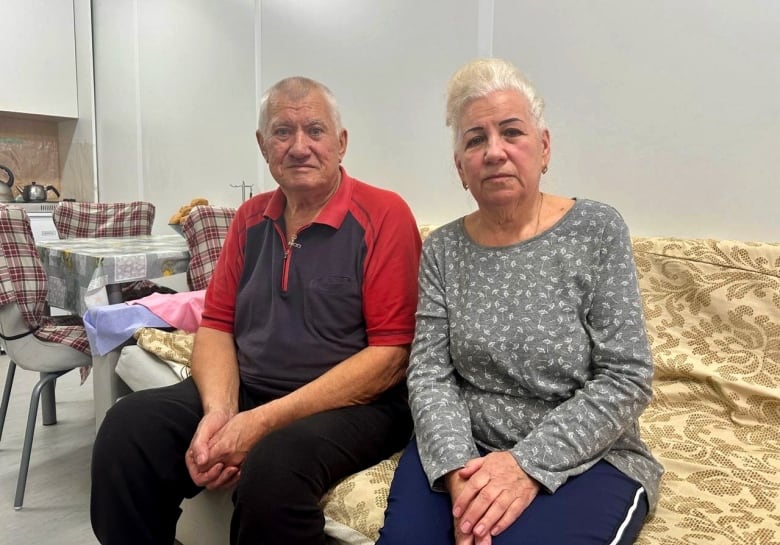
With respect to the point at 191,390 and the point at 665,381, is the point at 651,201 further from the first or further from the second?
the point at 191,390

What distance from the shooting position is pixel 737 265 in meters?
1.38

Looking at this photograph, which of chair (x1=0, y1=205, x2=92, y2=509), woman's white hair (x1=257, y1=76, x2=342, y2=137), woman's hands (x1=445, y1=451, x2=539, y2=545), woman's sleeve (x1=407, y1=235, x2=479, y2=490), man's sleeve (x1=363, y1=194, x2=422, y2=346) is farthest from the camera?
chair (x1=0, y1=205, x2=92, y2=509)

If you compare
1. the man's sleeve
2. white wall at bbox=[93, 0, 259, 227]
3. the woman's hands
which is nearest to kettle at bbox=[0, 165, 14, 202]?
white wall at bbox=[93, 0, 259, 227]

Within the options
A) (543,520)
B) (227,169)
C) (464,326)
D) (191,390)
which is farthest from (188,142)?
(543,520)

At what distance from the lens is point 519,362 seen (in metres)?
1.00

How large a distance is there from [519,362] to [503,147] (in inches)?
15.4

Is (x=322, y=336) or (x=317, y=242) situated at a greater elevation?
(x=317, y=242)

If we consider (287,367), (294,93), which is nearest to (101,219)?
(294,93)

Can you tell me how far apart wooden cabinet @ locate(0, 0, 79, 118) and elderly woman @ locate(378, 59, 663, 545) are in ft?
14.0

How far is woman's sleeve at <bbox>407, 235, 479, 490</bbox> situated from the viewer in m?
0.96

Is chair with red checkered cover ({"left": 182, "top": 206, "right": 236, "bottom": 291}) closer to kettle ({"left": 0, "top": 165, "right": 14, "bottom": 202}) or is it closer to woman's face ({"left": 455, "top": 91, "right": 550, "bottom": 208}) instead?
woman's face ({"left": 455, "top": 91, "right": 550, "bottom": 208})

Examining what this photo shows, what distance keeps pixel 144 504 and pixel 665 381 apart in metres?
1.21

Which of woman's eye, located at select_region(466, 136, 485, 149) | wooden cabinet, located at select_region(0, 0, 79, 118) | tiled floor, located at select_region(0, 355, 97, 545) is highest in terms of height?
wooden cabinet, located at select_region(0, 0, 79, 118)

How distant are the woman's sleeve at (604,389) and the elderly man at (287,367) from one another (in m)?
0.37
